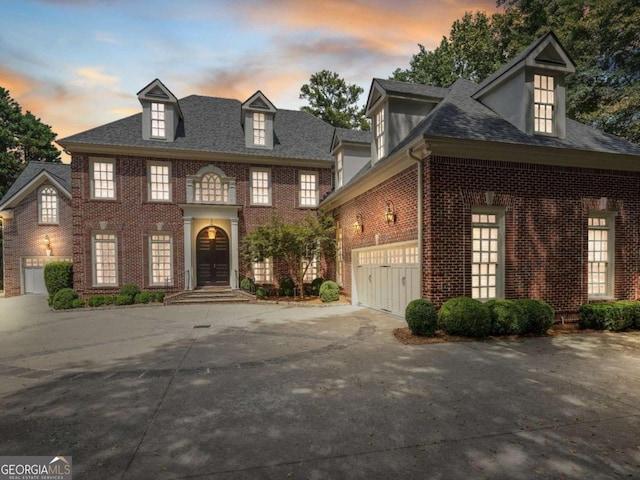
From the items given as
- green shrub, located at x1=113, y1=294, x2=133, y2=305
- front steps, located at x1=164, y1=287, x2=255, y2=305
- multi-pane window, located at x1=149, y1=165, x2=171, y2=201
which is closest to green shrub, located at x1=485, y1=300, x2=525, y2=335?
front steps, located at x1=164, y1=287, x2=255, y2=305

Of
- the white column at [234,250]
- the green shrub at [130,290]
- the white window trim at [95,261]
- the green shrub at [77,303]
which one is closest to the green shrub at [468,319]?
the white column at [234,250]

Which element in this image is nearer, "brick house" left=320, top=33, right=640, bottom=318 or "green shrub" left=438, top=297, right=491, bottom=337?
"green shrub" left=438, top=297, right=491, bottom=337

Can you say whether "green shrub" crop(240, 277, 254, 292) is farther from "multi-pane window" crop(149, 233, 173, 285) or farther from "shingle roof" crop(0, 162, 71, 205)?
"shingle roof" crop(0, 162, 71, 205)

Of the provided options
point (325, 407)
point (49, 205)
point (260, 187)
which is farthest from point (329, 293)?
point (49, 205)

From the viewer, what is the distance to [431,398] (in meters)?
4.79

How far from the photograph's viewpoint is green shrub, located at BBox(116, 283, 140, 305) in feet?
51.3

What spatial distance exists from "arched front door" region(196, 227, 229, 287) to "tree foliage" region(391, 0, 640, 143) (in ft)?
63.5

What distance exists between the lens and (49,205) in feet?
70.7

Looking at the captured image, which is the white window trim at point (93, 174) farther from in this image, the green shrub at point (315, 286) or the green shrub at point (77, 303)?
the green shrub at point (315, 286)

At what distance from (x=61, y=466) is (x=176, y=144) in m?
16.0

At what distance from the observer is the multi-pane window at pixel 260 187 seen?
18000 millimetres

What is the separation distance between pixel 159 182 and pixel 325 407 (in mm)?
15394

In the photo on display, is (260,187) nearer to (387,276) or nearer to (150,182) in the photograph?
(150,182)

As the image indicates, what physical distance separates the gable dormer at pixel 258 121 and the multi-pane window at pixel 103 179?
651 cm
